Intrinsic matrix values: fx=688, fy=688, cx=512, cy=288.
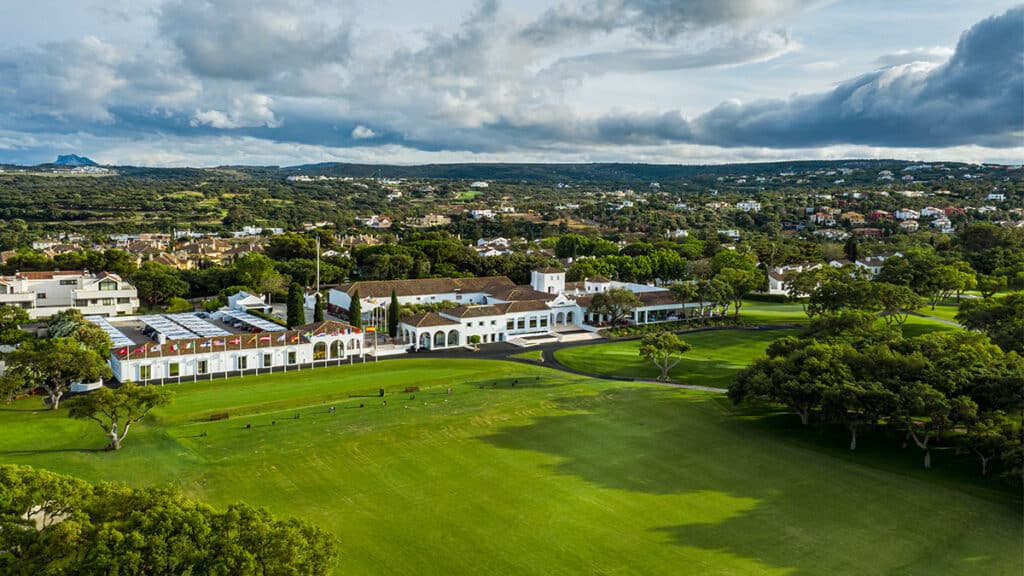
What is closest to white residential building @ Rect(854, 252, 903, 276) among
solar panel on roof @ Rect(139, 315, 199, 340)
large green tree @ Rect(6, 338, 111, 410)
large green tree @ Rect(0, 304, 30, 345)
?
solar panel on roof @ Rect(139, 315, 199, 340)

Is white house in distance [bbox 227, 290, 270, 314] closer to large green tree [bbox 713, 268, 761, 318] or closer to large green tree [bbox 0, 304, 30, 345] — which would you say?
large green tree [bbox 0, 304, 30, 345]

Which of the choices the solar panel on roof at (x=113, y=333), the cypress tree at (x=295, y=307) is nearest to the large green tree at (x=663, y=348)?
the cypress tree at (x=295, y=307)

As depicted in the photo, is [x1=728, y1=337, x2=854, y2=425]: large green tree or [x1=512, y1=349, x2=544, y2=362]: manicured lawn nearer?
[x1=728, y1=337, x2=854, y2=425]: large green tree

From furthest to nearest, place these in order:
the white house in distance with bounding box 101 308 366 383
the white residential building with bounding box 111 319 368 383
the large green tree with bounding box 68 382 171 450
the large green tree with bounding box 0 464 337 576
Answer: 1. the white house in distance with bounding box 101 308 366 383
2. the white residential building with bounding box 111 319 368 383
3. the large green tree with bounding box 68 382 171 450
4. the large green tree with bounding box 0 464 337 576

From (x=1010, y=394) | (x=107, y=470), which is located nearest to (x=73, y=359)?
(x=107, y=470)

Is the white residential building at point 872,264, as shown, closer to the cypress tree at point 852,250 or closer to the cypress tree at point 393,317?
the cypress tree at point 852,250

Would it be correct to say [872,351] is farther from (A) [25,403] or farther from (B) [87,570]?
(A) [25,403]

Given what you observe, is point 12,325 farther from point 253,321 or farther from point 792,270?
point 792,270
